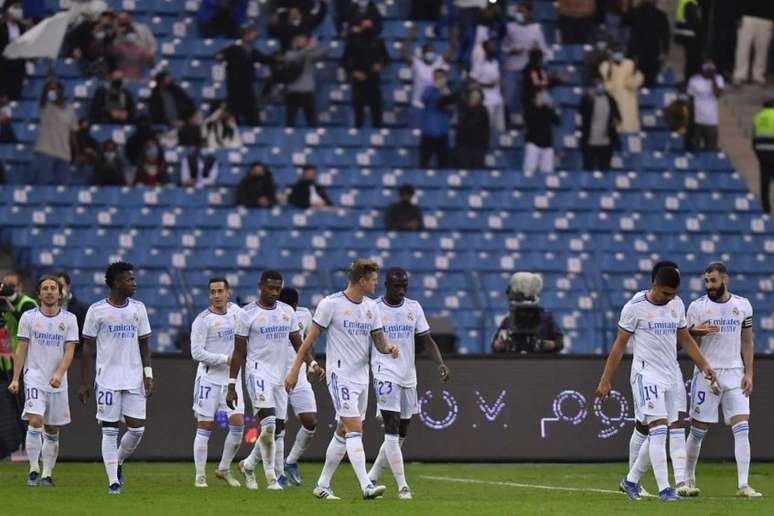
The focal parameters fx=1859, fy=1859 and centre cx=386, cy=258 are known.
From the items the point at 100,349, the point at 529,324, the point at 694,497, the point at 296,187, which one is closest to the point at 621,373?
the point at 529,324

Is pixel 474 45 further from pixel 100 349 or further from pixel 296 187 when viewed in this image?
pixel 100 349

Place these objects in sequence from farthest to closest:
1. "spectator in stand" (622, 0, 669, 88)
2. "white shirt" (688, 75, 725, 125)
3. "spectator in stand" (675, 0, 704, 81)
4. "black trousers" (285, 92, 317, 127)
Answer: "spectator in stand" (675, 0, 704, 81), "spectator in stand" (622, 0, 669, 88), "white shirt" (688, 75, 725, 125), "black trousers" (285, 92, 317, 127)

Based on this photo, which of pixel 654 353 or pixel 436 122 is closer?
pixel 654 353

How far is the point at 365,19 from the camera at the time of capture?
112 ft

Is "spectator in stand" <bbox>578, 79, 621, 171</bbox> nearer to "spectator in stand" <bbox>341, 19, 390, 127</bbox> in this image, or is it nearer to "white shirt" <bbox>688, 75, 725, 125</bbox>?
"white shirt" <bbox>688, 75, 725, 125</bbox>

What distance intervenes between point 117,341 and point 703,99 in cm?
1923

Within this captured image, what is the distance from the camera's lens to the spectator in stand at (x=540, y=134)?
3341 centimetres

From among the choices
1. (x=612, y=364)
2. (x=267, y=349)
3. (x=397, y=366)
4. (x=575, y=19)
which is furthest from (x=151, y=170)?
(x=612, y=364)

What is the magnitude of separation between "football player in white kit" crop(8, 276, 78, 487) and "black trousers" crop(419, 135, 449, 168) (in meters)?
15.1

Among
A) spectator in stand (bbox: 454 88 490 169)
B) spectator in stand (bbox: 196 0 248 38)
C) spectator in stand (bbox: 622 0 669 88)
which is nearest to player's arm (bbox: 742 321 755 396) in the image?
spectator in stand (bbox: 454 88 490 169)

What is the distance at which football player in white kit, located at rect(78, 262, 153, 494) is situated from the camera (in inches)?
704

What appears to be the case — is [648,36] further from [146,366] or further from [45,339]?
[146,366]

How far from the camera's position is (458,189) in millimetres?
33250

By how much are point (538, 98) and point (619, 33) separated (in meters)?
4.43
